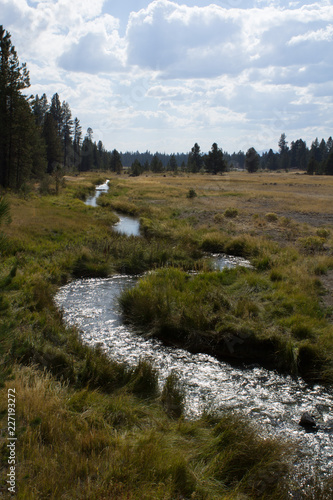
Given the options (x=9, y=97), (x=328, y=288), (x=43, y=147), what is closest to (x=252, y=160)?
(x=43, y=147)

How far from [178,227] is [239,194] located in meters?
27.2

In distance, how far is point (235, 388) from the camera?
22.4 ft

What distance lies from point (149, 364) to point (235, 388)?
1.78 metres

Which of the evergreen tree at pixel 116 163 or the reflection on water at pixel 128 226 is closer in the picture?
the reflection on water at pixel 128 226

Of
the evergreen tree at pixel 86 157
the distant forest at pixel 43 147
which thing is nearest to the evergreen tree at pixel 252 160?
the distant forest at pixel 43 147

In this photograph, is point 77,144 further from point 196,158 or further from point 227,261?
point 227,261

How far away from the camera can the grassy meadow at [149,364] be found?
3725 mm

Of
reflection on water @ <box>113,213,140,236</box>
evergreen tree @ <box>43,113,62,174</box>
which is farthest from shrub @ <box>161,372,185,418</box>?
evergreen tree @ <box>43,113,62,174</box>

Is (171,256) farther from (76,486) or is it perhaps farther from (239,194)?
(239,194)

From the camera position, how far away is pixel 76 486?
132 inches

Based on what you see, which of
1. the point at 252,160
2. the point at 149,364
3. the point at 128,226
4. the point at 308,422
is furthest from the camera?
the point at 252,160

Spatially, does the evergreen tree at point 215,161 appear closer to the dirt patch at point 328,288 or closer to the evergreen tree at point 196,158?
the evergreen tree at point 196,158

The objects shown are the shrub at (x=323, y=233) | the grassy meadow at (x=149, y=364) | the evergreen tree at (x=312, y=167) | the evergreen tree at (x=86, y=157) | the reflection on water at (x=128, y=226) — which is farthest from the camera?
the evergreen tree at (x=86, y=157)

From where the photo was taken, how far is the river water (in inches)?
214
